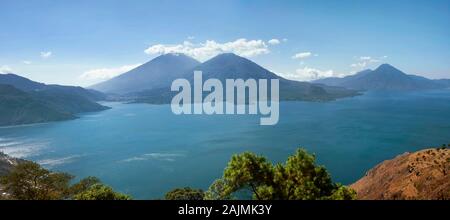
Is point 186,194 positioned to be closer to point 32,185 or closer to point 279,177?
point 32,185

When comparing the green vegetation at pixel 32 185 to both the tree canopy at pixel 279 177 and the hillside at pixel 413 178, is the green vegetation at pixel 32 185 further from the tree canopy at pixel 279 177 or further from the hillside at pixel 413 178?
the hillside at pixel 413 178

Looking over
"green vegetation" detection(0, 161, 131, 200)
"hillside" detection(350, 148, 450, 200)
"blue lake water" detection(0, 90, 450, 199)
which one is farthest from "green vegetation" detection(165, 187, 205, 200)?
"hillside" detection(350, 148, 450, 200)

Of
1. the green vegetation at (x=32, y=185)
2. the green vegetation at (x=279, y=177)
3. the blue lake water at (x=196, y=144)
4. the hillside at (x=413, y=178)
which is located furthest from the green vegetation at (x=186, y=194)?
the green vegetation at (x=279, y=177)

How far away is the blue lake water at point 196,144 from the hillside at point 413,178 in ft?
45.1

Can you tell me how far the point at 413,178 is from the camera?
31891 millimetres

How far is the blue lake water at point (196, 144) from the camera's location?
6631 centimetres

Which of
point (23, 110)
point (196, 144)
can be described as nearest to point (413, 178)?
point (196, 144)

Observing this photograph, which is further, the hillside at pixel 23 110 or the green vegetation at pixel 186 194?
the hillside at pixel 23 110

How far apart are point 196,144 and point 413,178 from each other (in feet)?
227

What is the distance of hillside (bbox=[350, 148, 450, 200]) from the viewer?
1062 inches
